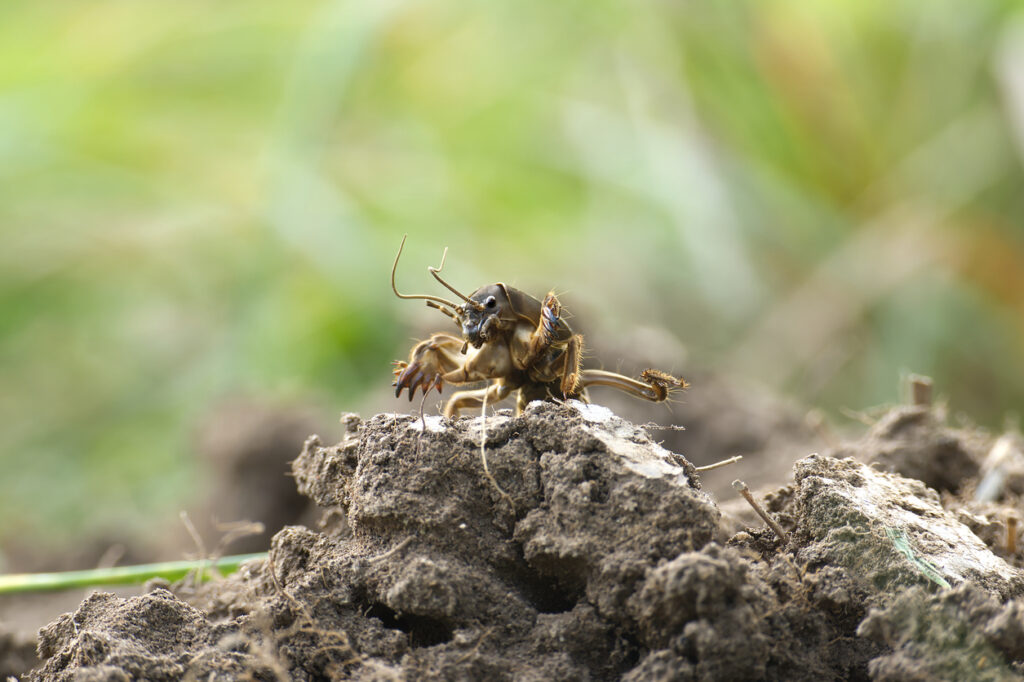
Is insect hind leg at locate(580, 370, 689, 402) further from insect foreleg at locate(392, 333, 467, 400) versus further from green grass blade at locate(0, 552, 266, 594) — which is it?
green grass blade at locate(0, 552, 266, 594)

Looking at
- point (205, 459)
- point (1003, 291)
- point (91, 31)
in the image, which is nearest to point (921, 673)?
point (205, 459)

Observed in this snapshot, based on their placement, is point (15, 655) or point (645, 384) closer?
point (645, 384)

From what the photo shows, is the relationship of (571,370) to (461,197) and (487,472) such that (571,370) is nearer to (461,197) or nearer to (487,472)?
(487,472)

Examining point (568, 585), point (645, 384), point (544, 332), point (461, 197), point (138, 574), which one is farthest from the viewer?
point (461, 197)

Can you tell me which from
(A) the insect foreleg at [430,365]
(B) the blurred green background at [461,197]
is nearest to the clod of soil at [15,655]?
(A) the insect foreleg at [430,365]

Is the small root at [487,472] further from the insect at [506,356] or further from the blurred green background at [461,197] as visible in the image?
the blurred green background at [461,197]

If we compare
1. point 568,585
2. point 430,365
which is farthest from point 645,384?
A: point 568,585

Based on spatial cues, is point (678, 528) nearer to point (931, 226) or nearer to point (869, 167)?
point (931, 226)

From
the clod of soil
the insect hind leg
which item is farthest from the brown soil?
the clod of soil
